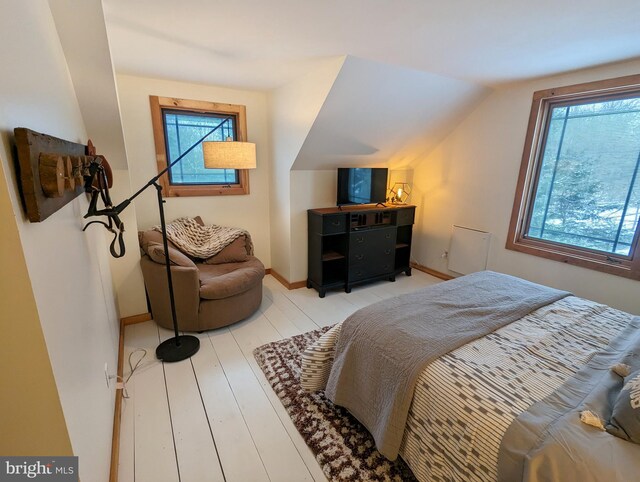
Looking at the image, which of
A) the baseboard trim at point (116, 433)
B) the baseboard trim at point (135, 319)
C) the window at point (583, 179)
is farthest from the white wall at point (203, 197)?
the window at point (583, 179)

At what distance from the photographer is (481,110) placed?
3234 mm

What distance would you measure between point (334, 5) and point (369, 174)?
2.09m

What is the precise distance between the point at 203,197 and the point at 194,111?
88cm

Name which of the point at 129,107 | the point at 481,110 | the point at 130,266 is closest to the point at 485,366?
the point at 130,266

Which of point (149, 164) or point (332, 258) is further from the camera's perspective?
point (332, 258)

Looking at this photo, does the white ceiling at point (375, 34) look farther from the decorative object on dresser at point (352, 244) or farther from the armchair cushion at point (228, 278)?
the armchair cushion at point (228, 278)

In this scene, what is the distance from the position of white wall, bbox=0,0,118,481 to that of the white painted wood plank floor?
24cm

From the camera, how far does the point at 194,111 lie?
3068 mm

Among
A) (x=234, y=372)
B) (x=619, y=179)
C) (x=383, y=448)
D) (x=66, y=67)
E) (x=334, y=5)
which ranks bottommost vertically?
(x=234, y=372)

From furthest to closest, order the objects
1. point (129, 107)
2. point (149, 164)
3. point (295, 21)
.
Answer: point (149, 164), point (129, 107), point (295, 21)

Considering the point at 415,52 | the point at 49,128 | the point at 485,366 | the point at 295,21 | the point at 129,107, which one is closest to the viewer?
the point at 49,128

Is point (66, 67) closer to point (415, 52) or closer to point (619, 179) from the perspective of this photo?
point (415, 52)

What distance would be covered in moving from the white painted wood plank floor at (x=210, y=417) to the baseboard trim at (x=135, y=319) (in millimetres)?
55

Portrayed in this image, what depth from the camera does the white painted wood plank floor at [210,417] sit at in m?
1.46
